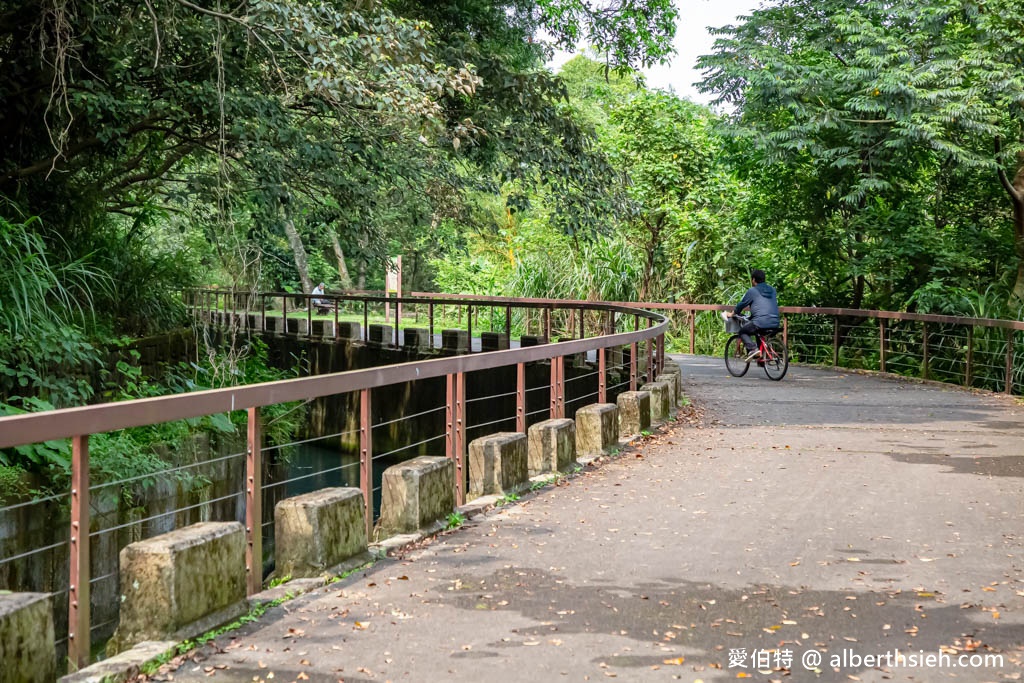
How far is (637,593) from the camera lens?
5.80 m

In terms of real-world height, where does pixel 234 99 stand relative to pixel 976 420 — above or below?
above

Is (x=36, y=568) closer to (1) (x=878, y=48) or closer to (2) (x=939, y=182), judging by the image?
(1) (x=878, y=48)

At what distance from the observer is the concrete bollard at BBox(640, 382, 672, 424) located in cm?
1327

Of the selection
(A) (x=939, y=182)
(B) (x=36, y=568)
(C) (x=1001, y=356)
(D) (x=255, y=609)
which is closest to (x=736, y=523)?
(D) (x=255, y=609)

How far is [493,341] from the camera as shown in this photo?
68.8ft

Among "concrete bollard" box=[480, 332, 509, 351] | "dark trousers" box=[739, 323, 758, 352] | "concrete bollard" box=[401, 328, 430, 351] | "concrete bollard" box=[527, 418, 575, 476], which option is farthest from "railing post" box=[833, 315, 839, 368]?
"concrete bollard" box=[527, 418, 575, 476]

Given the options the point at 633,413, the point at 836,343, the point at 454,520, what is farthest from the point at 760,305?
the point at 454,520

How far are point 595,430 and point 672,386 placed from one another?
4101 millimetres

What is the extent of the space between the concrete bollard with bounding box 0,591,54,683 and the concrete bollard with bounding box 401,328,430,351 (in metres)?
19.5

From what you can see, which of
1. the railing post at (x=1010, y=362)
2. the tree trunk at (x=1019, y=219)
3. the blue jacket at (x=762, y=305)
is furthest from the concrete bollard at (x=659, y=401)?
the tree trunk at (x=1019, y=219)

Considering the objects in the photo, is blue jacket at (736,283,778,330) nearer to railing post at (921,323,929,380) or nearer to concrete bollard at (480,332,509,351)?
railing post at (921,323,929,380)

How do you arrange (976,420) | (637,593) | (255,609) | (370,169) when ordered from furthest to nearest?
(370,169) < (976,420) < (637,593) < (255,609)

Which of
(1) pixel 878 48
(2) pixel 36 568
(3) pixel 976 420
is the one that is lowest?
(2) pixel 36 568

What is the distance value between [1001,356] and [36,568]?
47.2 ft
